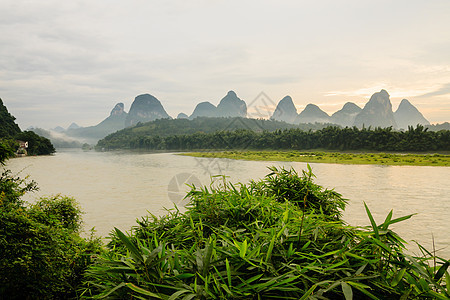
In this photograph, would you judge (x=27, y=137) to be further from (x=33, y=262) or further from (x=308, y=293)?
(x=308, y=293)

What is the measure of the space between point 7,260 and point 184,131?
353 feet

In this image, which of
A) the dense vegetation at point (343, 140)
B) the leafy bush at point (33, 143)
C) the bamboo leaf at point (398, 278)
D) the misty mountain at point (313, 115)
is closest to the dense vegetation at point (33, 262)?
the bamboo leaf at point (398, 278)

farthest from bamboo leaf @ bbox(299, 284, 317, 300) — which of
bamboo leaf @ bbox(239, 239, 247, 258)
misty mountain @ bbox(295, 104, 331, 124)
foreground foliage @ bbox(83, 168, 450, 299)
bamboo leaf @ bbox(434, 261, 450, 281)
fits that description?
misty mountain @ bbox(295, 104, 331, 124)

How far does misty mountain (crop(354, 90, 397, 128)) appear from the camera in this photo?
183 meters

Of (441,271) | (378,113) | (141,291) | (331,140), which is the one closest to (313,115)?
(378,113)

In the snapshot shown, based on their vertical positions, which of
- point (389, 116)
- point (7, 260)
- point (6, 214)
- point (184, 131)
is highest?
point (389, 116)

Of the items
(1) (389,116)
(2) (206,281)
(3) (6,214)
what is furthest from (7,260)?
(1) (389,116)

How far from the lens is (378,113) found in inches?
7303

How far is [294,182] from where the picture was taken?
201cm

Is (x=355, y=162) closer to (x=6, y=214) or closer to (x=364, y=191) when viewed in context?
(x=364, y=191)

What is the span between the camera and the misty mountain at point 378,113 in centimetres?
18262

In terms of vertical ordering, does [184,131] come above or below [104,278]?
above

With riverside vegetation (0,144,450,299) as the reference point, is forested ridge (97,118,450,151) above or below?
above

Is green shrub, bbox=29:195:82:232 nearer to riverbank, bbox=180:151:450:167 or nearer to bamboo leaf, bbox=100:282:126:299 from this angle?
bamboo leaf, bbox=100:282:126:299
